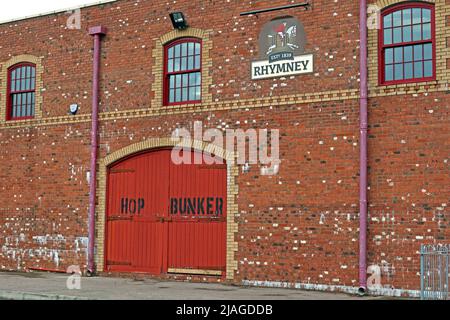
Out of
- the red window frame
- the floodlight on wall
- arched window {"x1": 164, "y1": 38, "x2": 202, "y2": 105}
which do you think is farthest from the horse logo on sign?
the floodlight on wall

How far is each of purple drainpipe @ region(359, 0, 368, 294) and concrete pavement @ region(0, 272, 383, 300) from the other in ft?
2.30

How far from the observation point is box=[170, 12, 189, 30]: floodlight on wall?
1647 centimetres

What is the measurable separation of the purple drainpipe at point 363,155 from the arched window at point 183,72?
4.28 metres

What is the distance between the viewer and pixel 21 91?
63.4ft

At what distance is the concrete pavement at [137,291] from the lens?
1255 centimetres

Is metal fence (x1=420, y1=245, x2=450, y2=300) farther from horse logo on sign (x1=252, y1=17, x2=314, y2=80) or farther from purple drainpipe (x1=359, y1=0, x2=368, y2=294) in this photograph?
horse logo on sign (x1=252, y1=17, x2=314, y2=80)

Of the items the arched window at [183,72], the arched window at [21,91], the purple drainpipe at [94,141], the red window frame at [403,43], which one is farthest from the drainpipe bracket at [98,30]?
the red window frame at [403,43]

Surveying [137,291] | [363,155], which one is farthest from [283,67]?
[137,291]

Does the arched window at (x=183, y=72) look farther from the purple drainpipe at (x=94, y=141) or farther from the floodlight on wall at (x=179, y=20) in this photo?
the purple drainpipe at (x=94, y=141)

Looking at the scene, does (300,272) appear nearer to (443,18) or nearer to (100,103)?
(443,18)
